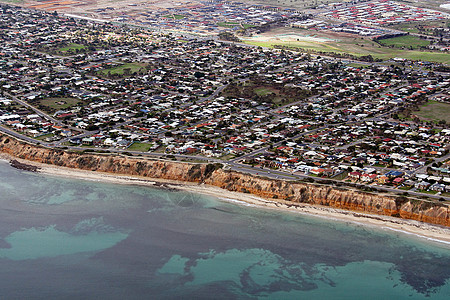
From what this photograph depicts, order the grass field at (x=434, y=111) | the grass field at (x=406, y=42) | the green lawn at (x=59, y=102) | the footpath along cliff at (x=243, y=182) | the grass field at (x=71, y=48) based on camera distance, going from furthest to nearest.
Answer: the grass field at (x=406, y=42)
the grass field at (x=71, y=48)
the green lawn at (x=59, y=102)
the grass field at (x=434, y=111)
the footpath along cliff at (x=243, y=182)

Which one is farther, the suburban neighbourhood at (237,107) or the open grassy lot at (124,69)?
the open grassy lot at (124,69)

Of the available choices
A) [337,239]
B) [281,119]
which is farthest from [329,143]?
[337,239]

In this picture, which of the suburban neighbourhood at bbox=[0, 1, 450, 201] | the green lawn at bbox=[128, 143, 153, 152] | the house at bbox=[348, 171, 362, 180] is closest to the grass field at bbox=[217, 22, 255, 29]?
the suburban neighbourhood at bbox=[0, 1, 450, 201]

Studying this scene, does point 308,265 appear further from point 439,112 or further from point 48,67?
point 48,67

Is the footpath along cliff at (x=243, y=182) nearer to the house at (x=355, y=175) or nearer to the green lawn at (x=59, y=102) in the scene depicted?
the house at (x=355, y=175)

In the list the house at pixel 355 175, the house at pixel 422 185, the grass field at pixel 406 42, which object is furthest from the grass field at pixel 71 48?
the house at pixel 422 185

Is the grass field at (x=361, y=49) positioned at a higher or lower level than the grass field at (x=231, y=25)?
lower

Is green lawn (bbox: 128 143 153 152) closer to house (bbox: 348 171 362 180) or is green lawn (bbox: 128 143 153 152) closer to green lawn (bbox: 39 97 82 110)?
green lawn (bbox: 39 97 82 110)
